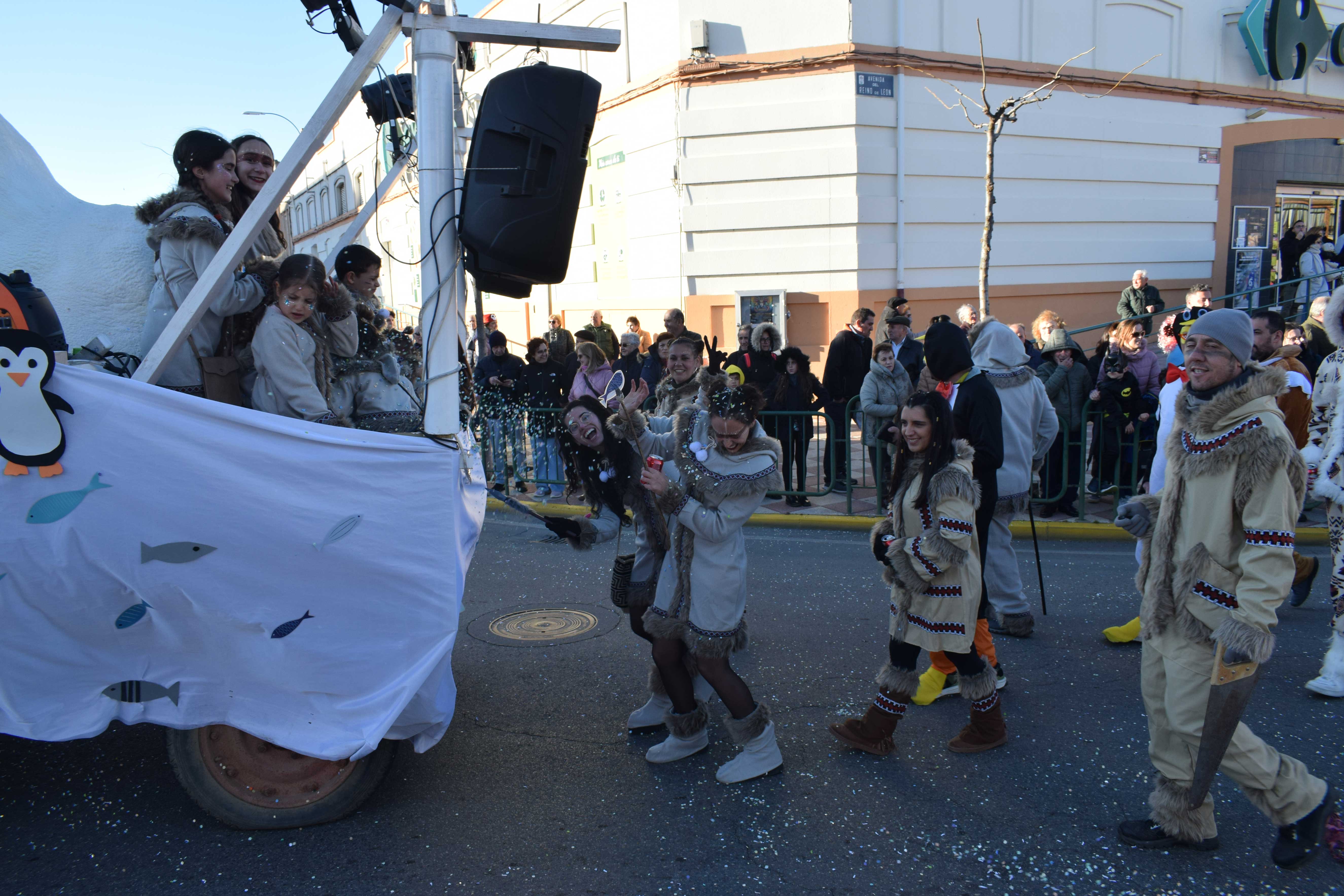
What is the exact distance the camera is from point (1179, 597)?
121 inches

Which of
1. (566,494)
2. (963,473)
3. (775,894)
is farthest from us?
(566,494)

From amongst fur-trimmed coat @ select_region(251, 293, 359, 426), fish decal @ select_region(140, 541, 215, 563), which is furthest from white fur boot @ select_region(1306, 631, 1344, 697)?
fish decal @ select_region(140, 541, 215, 563)

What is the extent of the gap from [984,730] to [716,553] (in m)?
1.50

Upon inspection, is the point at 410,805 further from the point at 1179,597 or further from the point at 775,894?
the point at 1179,597

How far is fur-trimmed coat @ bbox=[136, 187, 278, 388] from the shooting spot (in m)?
3.47

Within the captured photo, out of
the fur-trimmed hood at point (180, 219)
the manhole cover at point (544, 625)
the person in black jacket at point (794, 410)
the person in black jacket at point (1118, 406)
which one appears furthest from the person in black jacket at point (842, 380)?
the fur-trimmed hood at point (180, 219)

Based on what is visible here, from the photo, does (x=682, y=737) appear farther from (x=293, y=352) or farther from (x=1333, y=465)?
(x=1333, y=465)

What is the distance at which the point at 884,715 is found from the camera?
382 cm

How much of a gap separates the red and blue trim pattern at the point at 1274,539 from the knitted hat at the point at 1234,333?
0.62 metres

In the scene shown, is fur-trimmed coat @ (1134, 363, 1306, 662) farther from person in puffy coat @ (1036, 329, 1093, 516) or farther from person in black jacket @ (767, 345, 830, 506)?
person in black jacket @ (767, 345, 830, 506)

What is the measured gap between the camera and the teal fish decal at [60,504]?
9.34ft

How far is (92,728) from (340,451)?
1.27 meters

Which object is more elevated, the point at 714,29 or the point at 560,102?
the point at 714,29

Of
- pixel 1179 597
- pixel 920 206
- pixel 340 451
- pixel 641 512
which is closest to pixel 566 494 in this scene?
pixel 641 512
